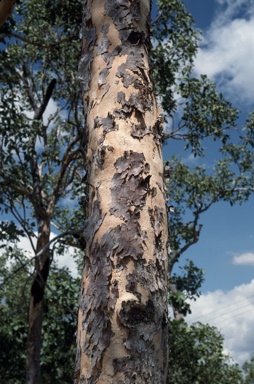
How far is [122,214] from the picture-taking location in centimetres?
240

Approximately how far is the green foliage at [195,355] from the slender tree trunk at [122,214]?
36.6ft

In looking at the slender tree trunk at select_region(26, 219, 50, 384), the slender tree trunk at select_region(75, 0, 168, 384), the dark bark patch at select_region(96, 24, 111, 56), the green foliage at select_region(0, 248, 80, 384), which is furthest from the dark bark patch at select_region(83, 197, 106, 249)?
the green foliage at select_region(0, 248, 80, 384)

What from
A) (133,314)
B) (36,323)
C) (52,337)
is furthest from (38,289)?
(133,314)

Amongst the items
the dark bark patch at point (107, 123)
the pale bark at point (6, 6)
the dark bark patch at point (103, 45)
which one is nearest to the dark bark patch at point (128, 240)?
the dark bark patch at point (107, 123)

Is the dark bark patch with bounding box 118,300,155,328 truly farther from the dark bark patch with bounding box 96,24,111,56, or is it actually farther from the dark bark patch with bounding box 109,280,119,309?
the dark bark patch with bounding box 96,24,111,56

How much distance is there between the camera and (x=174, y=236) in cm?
1792

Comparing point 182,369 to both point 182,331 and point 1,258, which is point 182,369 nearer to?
point 182,331

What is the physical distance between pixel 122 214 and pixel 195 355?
11.8 metres

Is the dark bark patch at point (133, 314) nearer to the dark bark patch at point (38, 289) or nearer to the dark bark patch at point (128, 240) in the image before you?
the dark bark patch at point (128, 240)

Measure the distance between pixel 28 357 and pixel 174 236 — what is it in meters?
7.63

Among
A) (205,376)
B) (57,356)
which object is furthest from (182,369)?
(57,356)

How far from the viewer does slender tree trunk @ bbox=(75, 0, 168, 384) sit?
2.22 metres

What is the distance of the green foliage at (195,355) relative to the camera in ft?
43.7

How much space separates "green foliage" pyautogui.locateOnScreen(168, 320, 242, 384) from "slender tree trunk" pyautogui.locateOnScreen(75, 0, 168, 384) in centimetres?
1116
